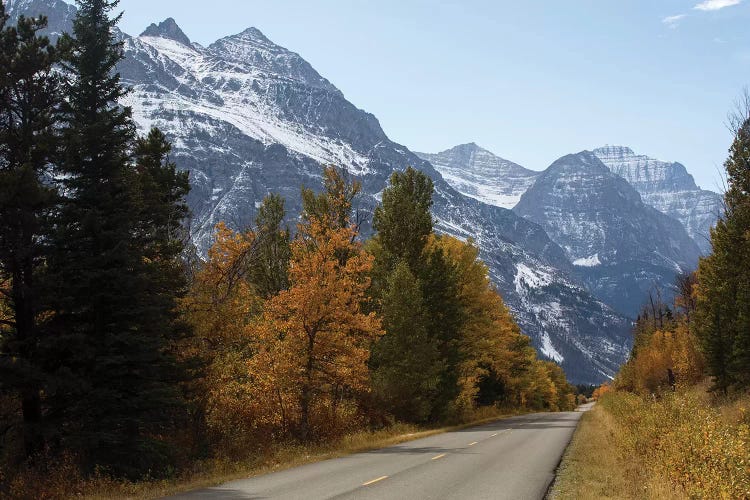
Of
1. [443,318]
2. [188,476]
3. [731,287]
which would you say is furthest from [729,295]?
[188,476]

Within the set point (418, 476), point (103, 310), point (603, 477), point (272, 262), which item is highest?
point (272, 262)

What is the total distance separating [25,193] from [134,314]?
470 cm

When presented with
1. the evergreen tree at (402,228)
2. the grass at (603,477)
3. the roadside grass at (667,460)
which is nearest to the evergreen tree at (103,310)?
the grass at (603,477)

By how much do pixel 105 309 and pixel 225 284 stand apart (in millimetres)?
9127

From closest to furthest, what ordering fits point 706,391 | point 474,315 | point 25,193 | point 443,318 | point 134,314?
point 25,193 < point 134,314 < point 443,318 < point 474,315 < point 706,391

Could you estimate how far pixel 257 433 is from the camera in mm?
26078

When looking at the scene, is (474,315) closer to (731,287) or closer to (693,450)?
(731,287)

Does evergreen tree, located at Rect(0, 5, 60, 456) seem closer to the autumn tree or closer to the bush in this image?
the autumn tree

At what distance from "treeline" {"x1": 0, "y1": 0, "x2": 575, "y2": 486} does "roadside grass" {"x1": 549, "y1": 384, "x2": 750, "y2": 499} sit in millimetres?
11408

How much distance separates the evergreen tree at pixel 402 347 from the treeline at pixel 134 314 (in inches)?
4.4

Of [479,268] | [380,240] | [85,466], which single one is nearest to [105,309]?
[85,466]

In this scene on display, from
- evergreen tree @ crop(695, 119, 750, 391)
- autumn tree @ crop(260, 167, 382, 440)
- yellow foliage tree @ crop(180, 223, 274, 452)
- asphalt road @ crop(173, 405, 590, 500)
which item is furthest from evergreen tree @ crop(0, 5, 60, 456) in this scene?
evergreen tree @ crop(695, 119, 750, 391)

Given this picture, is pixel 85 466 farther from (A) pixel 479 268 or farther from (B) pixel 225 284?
(A) pixel 479 268

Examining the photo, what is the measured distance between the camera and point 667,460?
43.8 ft
